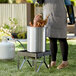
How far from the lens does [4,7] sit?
374 inches

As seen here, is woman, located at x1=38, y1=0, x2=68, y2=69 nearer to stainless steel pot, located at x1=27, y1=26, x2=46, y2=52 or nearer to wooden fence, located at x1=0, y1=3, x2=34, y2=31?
stainless steel pot, located at x1=27, y1=26, x2=46, y2=52

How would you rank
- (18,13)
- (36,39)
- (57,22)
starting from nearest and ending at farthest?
(36,39), (57,22), (18,13)

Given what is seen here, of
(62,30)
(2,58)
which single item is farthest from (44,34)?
(2,58)

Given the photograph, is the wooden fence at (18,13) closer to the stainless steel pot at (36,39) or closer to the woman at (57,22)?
the woman at (57,22)

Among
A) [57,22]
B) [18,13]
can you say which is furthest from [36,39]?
[18,13]

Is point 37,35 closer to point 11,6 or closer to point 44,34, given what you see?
point 44,34

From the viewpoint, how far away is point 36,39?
3.39 metres

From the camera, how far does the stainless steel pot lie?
3.39 meters

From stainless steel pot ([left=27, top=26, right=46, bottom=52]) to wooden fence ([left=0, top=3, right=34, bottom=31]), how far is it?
5.76m

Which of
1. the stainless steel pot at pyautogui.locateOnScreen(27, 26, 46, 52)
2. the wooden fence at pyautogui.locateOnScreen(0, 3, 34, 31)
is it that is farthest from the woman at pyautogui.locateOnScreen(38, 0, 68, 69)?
the wooden fence at pyautogui.locateOnScreen(0, 3, 34, 31)

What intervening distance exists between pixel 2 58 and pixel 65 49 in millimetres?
991

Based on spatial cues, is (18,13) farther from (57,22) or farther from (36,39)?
(36,39)

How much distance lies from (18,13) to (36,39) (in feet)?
19.6

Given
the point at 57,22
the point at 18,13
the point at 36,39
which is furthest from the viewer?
the point at 18,13
